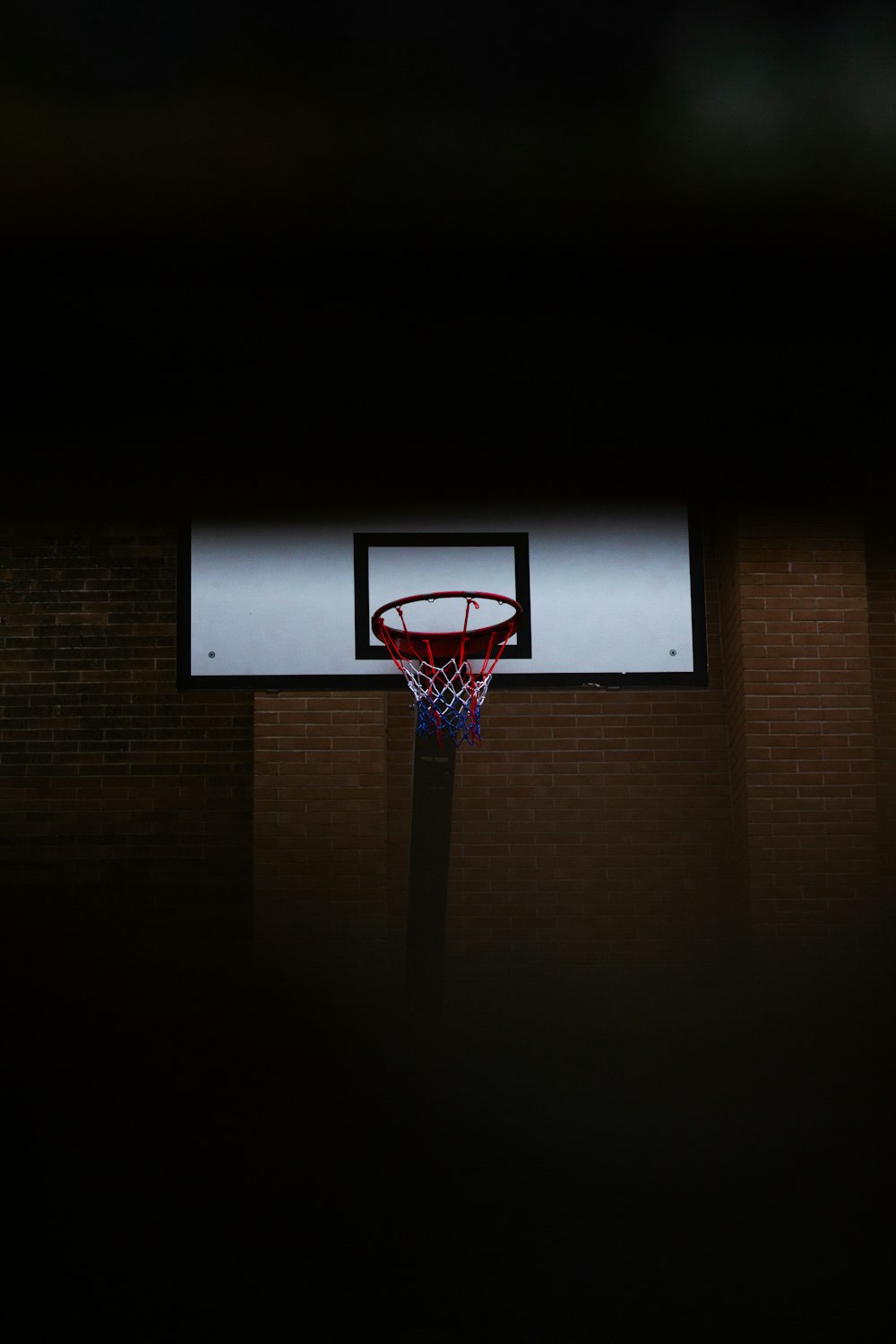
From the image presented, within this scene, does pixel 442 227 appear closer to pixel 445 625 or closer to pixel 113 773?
pixel 445 625

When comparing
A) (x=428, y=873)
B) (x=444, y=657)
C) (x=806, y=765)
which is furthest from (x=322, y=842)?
(x=806, y=765)

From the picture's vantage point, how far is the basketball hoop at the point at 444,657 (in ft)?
17.1

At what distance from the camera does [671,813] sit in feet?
21.3

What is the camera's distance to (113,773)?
21.3ft

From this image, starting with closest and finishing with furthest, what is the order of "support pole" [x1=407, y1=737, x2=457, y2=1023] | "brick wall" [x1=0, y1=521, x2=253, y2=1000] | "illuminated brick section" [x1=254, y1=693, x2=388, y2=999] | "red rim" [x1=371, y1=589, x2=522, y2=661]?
"red rim" [x1=371, y1=589, x2=522, y2=661]
"support pole" [x1=407, y1=737, x2=457, y2=1023]
"illuminated brick section" [x1=254, y1=693, x2=388, y2=999]
"brick wall" [x1=0, y1=521, x2=253, y2=1000]

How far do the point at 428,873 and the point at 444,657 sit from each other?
994 millimetres

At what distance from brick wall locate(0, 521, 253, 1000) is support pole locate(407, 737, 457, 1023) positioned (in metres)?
1.08

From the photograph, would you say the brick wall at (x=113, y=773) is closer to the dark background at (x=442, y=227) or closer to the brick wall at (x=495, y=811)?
the brick wall at (x=495, y=811)

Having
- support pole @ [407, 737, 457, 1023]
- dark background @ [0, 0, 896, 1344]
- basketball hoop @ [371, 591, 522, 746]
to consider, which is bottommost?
support pole @ [407, 737, 457, 1023]

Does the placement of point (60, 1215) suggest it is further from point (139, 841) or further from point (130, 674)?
point (130, 674)

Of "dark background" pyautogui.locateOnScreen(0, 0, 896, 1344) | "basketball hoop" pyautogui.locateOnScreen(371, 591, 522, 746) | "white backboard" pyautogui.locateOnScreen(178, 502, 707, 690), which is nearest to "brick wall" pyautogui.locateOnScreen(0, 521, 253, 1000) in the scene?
"white backboard" pyautogui.locateOnScreen(178, 502, 707, 690)

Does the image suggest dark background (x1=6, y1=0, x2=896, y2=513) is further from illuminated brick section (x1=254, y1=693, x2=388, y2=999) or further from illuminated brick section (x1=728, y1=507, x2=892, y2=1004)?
illuminated brick section (x1=254, y1=693, x2=388, y2=999)

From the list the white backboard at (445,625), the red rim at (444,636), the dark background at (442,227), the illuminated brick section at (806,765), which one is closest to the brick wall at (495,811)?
the illuminated brick section at (806,765)

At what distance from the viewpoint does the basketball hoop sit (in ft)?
17.1
